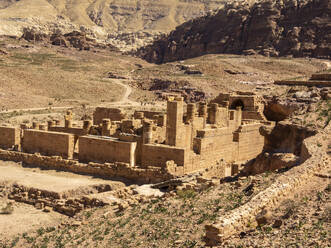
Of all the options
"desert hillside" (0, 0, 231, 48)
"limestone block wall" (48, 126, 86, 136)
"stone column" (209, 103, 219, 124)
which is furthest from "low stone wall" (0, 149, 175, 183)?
"desert hillside" (0, 0, 231, 48)

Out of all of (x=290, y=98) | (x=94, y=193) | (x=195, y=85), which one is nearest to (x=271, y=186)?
(x=94, y=193)

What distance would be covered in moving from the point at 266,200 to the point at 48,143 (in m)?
13.5

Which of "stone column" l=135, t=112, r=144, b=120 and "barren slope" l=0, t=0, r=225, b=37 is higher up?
"barren slope" l=0, t=0, r=225, b=37

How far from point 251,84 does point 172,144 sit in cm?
3906

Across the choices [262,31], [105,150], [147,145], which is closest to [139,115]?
[105,150]

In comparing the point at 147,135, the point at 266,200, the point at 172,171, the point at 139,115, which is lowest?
the point at 172,171

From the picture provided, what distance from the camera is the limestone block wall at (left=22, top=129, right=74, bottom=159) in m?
20.1

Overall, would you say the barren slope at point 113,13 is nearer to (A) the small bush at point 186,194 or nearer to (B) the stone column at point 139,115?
(B) the stone column at point 139,115

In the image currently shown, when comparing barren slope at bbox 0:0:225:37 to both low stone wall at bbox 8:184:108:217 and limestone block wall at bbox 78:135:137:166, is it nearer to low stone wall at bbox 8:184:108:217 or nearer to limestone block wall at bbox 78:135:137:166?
limestone block wall at bbox 78:135:137:166

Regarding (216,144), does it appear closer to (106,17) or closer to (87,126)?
(87,126)

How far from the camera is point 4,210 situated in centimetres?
1532

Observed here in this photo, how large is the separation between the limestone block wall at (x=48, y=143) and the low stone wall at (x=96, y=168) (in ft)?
2.02

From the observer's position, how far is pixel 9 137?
72.4 ft

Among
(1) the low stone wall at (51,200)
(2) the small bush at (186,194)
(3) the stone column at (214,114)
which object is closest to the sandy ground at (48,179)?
(1) the low stone wall at (51,200)
